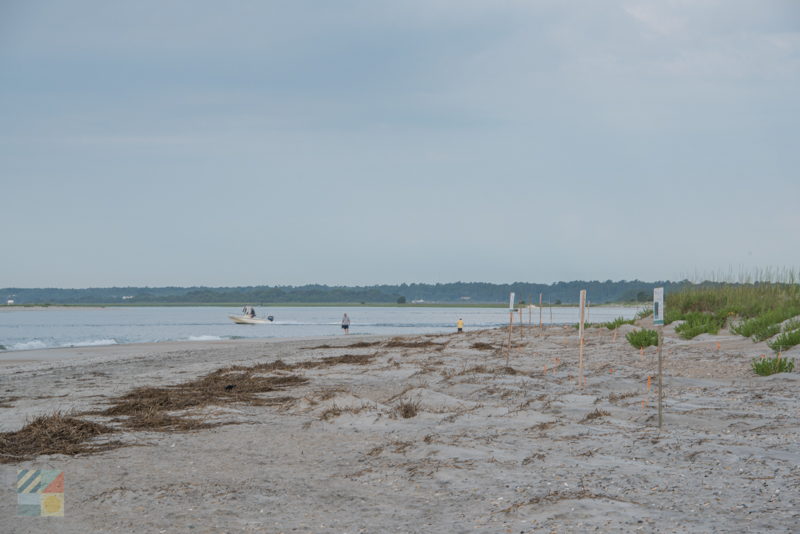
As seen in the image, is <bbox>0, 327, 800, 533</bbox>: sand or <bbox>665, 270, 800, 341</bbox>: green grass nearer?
<bbox>0, 327, 800, 533</bbox>: sand

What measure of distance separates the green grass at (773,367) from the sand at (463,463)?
22 cm

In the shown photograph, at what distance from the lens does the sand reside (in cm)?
→ 531

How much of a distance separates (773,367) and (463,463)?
27.1 ft

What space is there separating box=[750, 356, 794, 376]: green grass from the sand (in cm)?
22

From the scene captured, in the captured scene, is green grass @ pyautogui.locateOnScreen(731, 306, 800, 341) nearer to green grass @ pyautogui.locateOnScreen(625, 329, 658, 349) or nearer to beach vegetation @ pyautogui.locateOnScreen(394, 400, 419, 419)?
green grass @ pyautogui.locateOnScreen(625, 329, 658, 349)

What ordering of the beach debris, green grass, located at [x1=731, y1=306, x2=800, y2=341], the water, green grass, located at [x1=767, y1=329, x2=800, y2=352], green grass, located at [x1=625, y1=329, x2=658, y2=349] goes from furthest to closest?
the water
green grass, located at [x1=625, y1=329, x2=658, y2=349]
green grass, located at [x1=731, y1=306, x2=800, y2=341]
green grass, located at [x1=767, y1=329, x2=800, y2=352]
the beach debris

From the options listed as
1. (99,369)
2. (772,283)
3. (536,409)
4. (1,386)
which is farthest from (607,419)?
(772,283)

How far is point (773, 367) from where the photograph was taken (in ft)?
41.6

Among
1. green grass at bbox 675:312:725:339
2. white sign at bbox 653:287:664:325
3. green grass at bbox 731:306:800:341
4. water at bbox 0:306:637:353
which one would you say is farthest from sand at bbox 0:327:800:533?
water at bbox 0:306:637:353

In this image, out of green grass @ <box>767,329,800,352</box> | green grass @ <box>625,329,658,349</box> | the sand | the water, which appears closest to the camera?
the sand

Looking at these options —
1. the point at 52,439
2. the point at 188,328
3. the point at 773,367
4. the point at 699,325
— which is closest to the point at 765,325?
the point at 699,325

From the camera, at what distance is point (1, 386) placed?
54.5ft

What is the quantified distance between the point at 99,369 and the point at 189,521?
57.7ft

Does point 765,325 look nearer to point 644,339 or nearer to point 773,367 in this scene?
point 644,339
